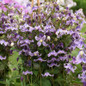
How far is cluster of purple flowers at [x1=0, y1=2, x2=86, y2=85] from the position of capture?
70.6 inches

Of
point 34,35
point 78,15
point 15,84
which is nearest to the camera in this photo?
point 34,35

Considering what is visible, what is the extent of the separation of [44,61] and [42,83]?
0.68ft

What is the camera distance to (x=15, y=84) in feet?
6.92

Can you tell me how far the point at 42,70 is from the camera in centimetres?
191

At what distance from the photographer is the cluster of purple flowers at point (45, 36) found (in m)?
1.79

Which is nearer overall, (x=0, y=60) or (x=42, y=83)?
(x=42, y=83)

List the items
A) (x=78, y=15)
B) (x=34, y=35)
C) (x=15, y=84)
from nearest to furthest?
(x=34, y=35), (x=78, y=15), (x=15, y=84)

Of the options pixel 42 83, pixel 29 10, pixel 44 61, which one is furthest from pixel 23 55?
pixel 29 10

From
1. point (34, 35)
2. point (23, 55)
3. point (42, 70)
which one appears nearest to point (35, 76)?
point (42, 70)

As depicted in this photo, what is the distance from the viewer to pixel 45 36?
177cm

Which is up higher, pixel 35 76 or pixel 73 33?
pixel 73 33

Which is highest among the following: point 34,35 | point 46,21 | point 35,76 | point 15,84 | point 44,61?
point 46,21

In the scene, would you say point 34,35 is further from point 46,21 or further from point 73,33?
point 73,33

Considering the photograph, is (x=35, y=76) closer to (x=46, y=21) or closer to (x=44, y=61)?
(x=44, y=61)
